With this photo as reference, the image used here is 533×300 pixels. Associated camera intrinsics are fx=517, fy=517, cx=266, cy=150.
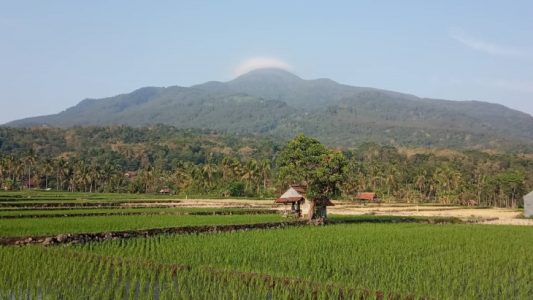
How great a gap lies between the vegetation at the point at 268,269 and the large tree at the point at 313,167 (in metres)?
12.2

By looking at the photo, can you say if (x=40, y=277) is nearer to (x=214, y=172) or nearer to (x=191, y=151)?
(x=214, y=172)

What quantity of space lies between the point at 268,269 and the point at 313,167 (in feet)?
70.9

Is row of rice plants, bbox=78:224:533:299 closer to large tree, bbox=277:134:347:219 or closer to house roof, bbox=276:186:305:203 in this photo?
large tree, bbox=277:134:347:219

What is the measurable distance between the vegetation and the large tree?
479 inches

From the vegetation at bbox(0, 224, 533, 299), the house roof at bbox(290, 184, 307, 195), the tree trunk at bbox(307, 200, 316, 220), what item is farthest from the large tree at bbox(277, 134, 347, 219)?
the vegetation at bbox(0, 224, 533, 299)

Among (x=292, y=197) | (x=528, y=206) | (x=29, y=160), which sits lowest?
(x=528, y=206)

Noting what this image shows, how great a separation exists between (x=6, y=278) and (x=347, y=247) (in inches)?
489

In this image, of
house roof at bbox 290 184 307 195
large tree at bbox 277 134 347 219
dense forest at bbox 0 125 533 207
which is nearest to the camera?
large tree at bbox 277 134 347 219

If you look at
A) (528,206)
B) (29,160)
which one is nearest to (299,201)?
(528,206)

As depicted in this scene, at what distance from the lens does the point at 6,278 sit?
1383 cm

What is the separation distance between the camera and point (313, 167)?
119ft

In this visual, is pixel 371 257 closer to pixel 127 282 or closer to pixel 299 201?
pixel 127 282

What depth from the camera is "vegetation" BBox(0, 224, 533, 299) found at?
40.9 feet

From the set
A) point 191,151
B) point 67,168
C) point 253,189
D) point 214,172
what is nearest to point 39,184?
point 67,168
